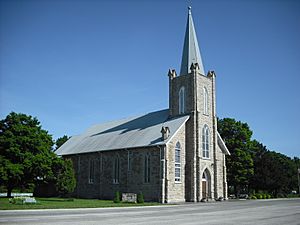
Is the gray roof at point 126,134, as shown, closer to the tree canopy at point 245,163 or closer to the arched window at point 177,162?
the arched window at point 177,162

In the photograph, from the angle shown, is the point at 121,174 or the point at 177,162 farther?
the point at 121,174

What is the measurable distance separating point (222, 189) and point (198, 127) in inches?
388

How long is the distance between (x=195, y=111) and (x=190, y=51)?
9.37m

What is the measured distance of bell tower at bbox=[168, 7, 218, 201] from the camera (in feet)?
134

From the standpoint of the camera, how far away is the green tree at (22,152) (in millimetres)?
38938

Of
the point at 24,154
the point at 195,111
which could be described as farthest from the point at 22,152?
the point at 195,111

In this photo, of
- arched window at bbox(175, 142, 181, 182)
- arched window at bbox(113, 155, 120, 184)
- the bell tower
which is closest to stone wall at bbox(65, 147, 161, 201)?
arched window at bbox(113, 155, 120, 184)

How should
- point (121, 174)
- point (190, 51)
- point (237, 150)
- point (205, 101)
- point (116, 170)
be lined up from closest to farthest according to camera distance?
1. point (121, 174)
2. point (116, 170)
3. point (205, 101)
4. point (190, 51)
5. point (237, 150)

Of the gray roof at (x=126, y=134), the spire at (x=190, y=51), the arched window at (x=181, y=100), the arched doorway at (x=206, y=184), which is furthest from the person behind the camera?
the spire at (x=190, y=51)

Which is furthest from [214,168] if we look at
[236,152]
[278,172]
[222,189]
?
[278,172]

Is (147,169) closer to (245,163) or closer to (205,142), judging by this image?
(205,142)

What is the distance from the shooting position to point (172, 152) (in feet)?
130

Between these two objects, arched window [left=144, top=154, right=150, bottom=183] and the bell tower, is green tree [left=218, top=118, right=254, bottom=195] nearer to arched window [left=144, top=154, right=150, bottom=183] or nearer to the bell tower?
the bell tower

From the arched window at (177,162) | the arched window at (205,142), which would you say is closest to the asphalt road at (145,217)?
the arched window at (177,162)
